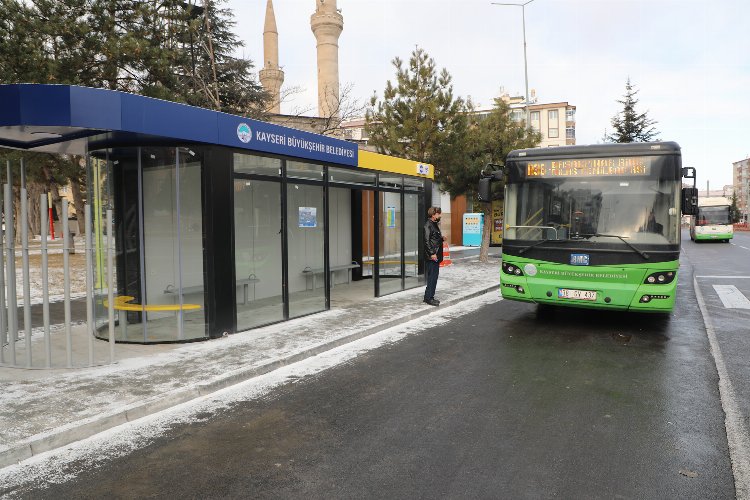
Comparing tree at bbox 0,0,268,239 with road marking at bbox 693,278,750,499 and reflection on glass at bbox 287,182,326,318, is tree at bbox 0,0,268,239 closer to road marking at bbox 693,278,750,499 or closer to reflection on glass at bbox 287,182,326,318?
reflection on glass at bbox 287,182,326,318

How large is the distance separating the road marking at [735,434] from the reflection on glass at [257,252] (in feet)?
20.1

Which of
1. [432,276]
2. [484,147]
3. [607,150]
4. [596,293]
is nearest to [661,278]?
[596,293]

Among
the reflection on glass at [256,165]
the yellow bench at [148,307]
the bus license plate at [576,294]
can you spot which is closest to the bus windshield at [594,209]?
the bus license plate at [576,294]

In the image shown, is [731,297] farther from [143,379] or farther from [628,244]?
[143,379]

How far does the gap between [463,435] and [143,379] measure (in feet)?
11.2

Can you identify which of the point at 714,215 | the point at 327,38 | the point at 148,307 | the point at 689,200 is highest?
the point at 327,38

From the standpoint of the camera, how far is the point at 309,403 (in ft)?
16.4

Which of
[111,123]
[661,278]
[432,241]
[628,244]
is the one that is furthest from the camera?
[432,241]

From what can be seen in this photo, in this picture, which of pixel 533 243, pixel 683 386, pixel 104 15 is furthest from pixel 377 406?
pixel 104 15

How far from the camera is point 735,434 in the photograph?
13.7 feet

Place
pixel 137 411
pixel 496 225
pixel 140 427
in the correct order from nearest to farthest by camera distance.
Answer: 1. pixel 140 427
2. pixel 137 411
3. pixel 496 225

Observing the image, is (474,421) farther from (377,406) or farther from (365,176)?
(365,176)

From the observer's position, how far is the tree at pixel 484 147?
19.2 m

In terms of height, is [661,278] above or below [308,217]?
below
